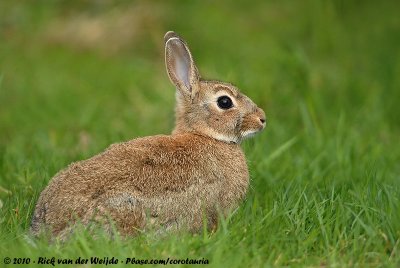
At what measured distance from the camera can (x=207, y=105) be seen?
6.18 metres

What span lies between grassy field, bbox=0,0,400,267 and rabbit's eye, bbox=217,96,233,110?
0.67 meters

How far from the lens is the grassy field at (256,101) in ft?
16.0

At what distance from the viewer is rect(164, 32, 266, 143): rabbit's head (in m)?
6.10

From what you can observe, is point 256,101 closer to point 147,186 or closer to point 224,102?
point 224,102

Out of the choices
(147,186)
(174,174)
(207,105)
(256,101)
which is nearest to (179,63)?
(207,105)

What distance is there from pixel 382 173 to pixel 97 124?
Answer: 331 centimetres

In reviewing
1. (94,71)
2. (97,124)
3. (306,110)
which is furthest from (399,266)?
(94,71)

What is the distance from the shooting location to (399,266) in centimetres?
468

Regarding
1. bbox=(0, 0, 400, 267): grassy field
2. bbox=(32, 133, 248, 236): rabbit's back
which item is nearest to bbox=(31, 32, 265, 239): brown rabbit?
bbox=(32, 133, 248, 236): rabbit's back

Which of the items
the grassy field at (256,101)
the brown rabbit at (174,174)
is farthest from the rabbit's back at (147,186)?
the grassy field at (256,101)

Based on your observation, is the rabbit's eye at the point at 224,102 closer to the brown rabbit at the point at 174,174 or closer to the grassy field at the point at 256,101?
the brown rabbit at the point at 174,174

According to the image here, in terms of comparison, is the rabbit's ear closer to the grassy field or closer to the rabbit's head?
the rabbit's head

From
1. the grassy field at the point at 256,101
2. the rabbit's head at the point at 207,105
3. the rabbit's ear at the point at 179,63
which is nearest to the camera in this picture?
the grassy field at the point at 256,101

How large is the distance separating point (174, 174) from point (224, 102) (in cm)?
97
